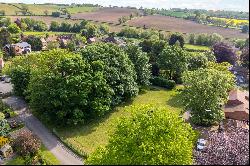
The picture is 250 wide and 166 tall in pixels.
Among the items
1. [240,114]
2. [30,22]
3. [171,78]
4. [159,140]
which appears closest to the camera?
[159,140]

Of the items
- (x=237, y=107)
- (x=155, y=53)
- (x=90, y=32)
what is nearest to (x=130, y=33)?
(x=90, y=32)

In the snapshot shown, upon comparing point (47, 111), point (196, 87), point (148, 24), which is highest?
point (148, 24)

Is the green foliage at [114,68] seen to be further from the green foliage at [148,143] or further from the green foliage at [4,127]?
the green foliage at [148,143]

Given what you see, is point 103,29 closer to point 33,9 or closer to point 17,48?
point 17,48

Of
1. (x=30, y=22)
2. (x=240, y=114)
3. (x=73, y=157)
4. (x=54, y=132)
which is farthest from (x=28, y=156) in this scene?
(x=30, y=22)

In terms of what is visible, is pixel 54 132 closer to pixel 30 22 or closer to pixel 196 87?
pixel 196 87

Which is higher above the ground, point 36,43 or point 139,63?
point 36,43

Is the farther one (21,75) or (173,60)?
(173,60)
